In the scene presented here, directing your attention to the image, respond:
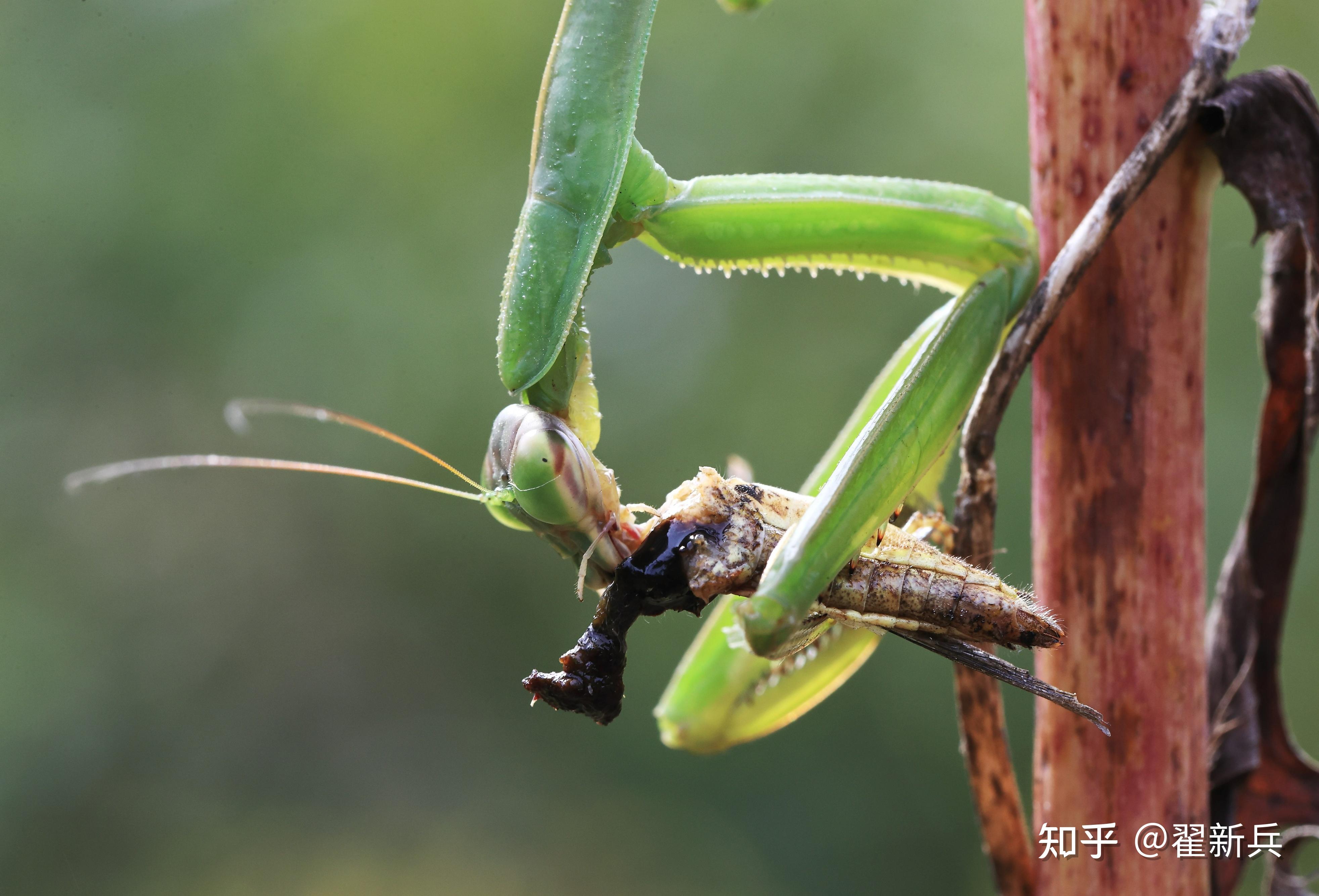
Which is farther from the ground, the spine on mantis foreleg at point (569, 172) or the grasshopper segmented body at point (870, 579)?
the spine on mantis foreleg at point (569, 172)

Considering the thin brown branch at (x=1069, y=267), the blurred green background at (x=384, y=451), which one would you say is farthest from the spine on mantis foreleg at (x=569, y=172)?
the blurred green background at (x=384, y=451)

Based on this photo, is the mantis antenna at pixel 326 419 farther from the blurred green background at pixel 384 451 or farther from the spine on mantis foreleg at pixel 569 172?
the blurred green background at pixel 384 451

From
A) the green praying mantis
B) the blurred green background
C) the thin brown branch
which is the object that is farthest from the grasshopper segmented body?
the blurred green background

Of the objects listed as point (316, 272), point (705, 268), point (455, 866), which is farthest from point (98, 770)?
point (705, 268)

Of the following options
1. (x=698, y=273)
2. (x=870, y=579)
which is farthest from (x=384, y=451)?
(x=870, y=579)

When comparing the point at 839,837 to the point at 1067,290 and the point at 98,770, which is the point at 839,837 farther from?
the point at 1067,290

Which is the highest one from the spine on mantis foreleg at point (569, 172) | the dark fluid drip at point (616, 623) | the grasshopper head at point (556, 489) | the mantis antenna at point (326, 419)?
the spine on mantis foreleg at point (569, 172)

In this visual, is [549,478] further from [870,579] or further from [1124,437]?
[1124,437]
